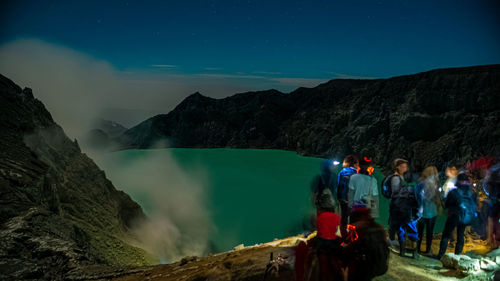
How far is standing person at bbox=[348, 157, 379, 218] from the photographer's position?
195 inches

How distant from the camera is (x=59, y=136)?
13.2m

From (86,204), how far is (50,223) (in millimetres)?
3837

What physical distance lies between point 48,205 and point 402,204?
922 centimetres

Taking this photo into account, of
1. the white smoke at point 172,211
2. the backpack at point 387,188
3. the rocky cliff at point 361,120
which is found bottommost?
the white smoke at point 172,211

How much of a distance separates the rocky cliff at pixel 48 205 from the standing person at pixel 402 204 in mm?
6654

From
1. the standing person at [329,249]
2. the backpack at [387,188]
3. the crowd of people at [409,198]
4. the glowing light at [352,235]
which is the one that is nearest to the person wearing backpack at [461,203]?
the crowd of people at [409,198]

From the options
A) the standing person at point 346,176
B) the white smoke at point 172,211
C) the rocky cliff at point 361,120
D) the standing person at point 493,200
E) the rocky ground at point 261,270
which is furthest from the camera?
the rocky cliff at point 361,120

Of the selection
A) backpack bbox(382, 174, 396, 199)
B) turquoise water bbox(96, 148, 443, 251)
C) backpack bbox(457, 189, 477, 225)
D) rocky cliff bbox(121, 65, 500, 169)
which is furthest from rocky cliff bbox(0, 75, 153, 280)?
rocky cliff bbox(121, 65, 500, 169)

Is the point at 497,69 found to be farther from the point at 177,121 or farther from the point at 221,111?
the point at 177,121

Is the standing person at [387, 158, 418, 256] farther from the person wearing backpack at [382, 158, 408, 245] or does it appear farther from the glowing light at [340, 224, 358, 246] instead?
the glowing light at [340, 224, 358, 246]

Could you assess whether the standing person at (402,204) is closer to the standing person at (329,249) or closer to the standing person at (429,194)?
the standing person at (429,194)

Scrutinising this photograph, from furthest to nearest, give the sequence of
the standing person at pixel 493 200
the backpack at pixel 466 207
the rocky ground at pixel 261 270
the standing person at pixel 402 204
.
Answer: the standing person at pixel 493 200 < the backpack at pixel 466 207 < the standing person at pixel 402 204 < the rocky ground at pixel 261 270

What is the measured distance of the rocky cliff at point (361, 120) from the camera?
48.3 metres

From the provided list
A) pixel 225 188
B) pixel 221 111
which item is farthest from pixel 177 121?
pixel 225 188
